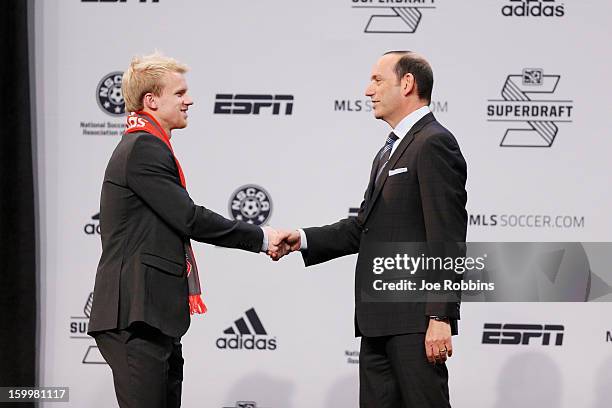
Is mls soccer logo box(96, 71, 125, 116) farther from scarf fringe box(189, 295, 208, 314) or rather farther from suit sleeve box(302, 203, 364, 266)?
scarf fringe box(189, 295, 208, 314)

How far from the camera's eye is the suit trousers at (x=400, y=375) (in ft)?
10.1

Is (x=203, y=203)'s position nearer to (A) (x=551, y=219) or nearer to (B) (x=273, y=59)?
(B) (x=273, y=59)

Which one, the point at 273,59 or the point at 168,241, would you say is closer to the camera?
the point at 168,241

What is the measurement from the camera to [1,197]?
4.66 m

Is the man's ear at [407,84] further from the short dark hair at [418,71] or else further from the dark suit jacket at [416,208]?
the dark suit jacket at [416,208]

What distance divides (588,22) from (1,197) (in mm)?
3324

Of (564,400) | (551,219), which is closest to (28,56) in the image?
(551,219)

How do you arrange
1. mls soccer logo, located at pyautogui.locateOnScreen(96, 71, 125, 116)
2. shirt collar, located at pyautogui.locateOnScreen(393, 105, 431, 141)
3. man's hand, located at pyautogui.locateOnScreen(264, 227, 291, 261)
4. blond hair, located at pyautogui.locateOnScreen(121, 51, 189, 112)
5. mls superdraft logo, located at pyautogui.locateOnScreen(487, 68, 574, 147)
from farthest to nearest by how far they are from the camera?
mls soccer logo, located at pyautogui.locateOnScreen(96, 71, 125, 116) → mls superdraft logo, located at pyautogui.locateOnScreen(487, 68, 574, 147) → man's hand, located at pyautogui.locateOnScreen(264, 227, 291, 261) → shirt collar, located at pyautogui.locateOnScreen(393, 105, 431, 141) → blond hair, located at pyautogui.locateOnScreen(121, 51, 189, 112)

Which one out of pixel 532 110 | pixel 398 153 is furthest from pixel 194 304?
pixel 532 110

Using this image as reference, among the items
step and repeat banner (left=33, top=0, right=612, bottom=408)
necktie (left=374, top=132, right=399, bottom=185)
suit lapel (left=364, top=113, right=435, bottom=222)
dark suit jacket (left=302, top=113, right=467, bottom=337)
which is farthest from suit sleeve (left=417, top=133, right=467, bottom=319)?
step and repeat banner (left=33, top=0, right=612, bottom=408)

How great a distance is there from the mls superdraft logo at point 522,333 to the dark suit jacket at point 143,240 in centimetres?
216

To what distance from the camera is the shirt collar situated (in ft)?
10.9

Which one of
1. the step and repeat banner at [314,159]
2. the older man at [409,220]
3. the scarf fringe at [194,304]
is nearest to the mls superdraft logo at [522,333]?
the step and repeat banner at [314,159]

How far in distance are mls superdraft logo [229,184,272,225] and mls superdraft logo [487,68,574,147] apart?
130 cm
